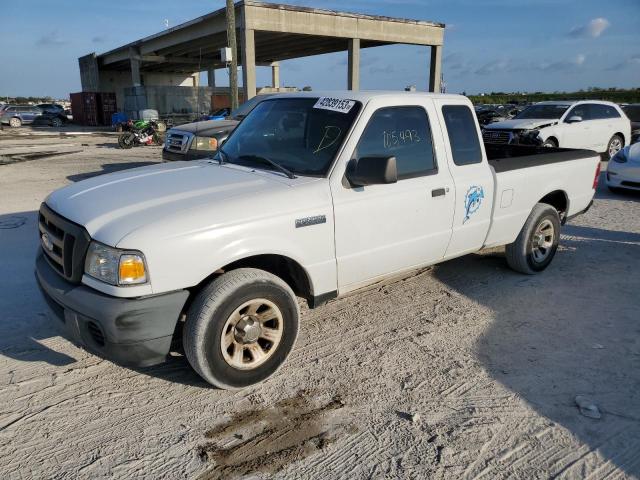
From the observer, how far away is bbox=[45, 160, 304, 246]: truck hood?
2930 mm

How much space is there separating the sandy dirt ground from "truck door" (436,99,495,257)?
0.69m

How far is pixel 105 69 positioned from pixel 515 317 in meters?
48.5

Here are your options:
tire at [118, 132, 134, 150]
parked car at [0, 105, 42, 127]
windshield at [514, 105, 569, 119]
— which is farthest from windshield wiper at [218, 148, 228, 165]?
parked car at [0, 105, 42, 127]

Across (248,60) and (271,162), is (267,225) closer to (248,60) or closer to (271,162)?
(271,162)

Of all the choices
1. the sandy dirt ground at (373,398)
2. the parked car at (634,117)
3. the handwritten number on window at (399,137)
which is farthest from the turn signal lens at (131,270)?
the parked car at (634,117)

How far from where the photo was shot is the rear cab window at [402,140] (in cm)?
376

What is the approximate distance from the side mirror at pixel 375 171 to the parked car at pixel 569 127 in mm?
10226

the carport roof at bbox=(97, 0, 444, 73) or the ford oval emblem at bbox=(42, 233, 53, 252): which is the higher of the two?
the carport roof at bbox=(97, 0, 444, 73)

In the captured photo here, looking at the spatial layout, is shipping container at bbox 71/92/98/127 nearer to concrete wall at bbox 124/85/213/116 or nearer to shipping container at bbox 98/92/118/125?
shipping container at bbox 98/92/118/125

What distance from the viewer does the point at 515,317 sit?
441cm

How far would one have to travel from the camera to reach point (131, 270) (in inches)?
109

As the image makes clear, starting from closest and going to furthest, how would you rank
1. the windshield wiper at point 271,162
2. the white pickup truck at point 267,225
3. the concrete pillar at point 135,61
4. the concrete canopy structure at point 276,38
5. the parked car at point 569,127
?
the white pickup truck at point 267,225 → the windshield wiper at point 271,162 → the parked car at point 569,127 → the concrete canopy structure at point 276,38 → the concrete pillar at point 135,61

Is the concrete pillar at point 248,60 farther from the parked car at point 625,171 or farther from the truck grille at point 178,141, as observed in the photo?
the parked car at point 625,171

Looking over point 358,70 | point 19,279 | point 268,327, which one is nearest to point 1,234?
point 19,279
